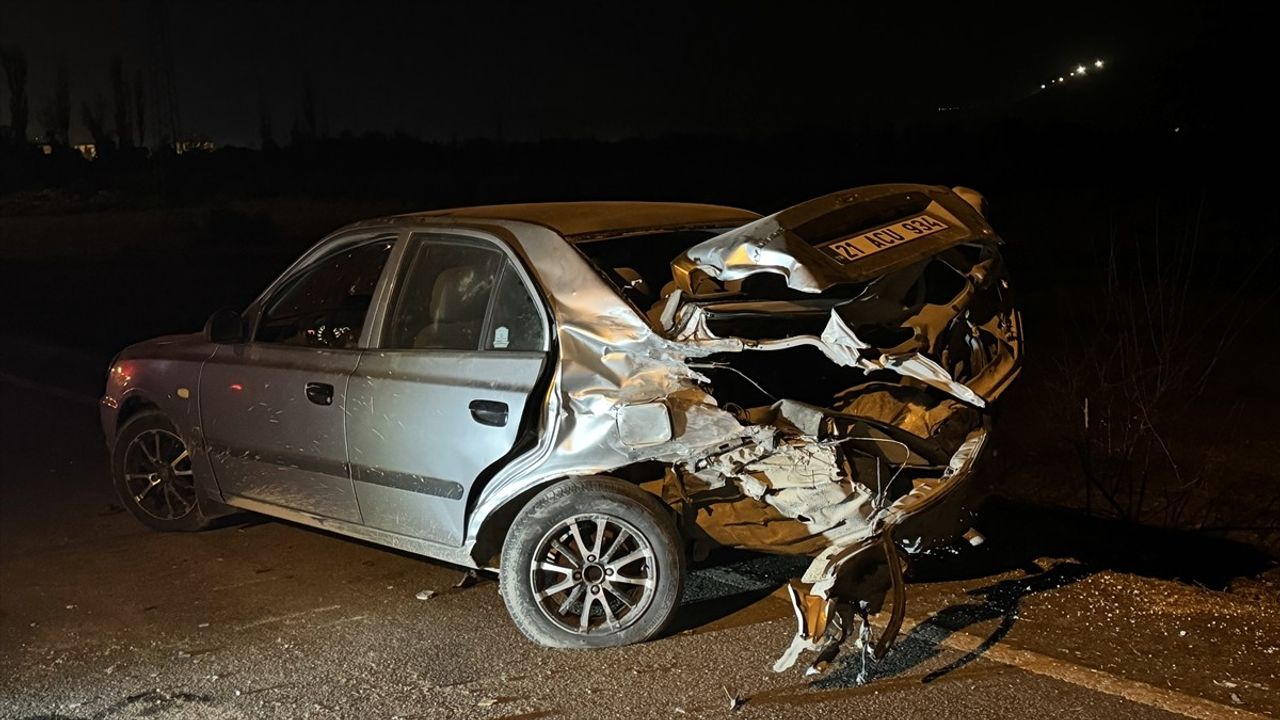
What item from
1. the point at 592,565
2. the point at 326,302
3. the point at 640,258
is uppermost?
the point at 640,258

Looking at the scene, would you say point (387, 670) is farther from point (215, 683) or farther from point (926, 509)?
point (926, 509)

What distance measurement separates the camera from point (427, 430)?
188 inches

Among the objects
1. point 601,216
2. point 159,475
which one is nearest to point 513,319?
point 601,216

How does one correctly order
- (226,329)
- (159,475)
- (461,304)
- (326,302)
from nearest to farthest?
(461,304) → (226,329) → (326,302) → (159,475)

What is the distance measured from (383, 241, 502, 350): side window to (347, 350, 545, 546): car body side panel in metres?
0.10

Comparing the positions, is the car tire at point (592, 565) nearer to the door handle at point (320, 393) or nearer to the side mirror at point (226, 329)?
the door handle at point (320, 393)

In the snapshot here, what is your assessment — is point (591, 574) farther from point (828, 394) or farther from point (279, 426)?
point (279, 426)

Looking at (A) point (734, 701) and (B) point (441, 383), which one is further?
(B) point (441, 383)

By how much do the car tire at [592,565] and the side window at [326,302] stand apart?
1514mm

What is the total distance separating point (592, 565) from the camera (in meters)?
4.54

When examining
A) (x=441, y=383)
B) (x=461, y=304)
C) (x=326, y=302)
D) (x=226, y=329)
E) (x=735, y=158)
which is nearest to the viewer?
(x=441, y=383)

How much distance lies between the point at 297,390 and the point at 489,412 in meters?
1.14

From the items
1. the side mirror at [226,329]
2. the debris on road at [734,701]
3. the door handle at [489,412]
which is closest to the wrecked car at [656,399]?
the door handle at [489,412]

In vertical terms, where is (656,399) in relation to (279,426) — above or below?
above
